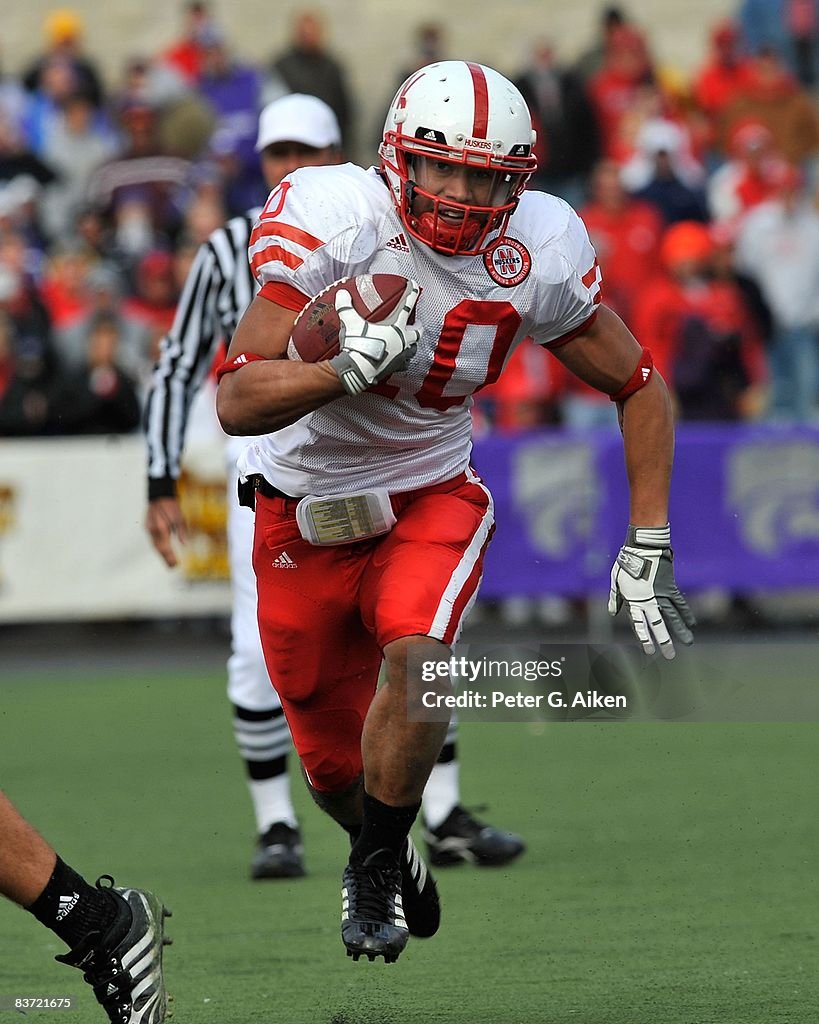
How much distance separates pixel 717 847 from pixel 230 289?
2.11 m

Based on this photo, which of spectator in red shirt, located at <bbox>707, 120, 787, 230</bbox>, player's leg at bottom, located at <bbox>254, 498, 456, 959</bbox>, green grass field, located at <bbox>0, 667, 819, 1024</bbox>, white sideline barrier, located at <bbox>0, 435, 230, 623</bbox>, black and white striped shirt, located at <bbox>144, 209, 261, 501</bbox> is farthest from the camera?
spectator in red shirt, located at <bbox>707, 120, 787, 230</bbox>

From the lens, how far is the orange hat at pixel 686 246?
34.8ft

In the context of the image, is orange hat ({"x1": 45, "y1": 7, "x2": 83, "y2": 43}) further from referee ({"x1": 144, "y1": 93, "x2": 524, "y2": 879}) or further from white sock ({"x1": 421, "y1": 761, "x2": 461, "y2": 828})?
white sock ({"x1": 421, "y1": 761, "x2": 461, "y2": 828})

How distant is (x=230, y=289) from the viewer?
5.37 m

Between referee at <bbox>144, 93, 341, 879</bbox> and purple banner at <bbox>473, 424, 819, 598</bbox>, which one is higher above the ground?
referee at <bbox>144, 93, 341, 879</bbox>

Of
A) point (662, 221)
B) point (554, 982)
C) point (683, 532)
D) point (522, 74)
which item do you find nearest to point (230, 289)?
point (554, 982)

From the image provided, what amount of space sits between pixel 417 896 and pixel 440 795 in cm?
133

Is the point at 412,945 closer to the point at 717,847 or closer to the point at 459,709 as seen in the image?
the point at 459,709

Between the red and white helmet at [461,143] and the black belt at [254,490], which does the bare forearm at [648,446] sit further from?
the black belt at [254,490]

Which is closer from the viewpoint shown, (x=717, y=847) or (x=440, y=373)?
(x=440, y=373)

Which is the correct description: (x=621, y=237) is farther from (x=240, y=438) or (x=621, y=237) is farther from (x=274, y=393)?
(x=274, y=393)

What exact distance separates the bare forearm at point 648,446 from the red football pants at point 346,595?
1.07ft

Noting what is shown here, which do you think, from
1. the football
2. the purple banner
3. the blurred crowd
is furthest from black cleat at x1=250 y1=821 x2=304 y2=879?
the blurred crowd

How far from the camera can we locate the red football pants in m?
3.83
